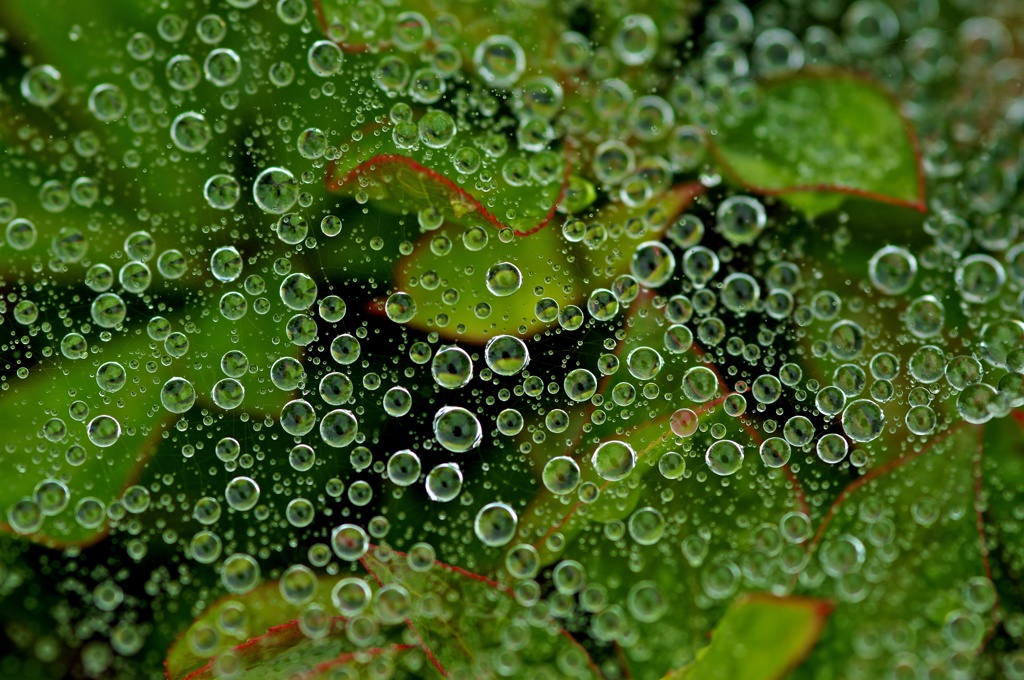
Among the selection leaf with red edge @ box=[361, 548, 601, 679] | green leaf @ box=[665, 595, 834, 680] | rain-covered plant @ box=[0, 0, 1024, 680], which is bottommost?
green leaf @ box=[665, 595, 834, 680]

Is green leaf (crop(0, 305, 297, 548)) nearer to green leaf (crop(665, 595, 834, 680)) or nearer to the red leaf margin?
the red leaf margin

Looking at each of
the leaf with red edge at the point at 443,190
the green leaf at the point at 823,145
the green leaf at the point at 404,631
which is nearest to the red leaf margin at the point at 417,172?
the leaf with red edge at the point at 443,190

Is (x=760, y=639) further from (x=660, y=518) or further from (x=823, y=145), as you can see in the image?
(x=823, y=145)

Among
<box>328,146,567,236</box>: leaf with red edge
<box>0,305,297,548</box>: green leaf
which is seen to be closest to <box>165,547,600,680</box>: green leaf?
<box>0,305,297,548</box>: green leaf

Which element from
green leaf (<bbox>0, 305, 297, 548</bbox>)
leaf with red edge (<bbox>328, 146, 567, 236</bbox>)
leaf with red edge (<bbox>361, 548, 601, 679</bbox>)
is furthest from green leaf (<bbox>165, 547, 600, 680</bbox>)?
leaf with red edge (<bbox>328, 146, 567, 236</bbox>)

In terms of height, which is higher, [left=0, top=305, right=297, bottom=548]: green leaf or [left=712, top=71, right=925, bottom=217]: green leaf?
[left=712, top=71, right=925, bottom=217]: green leaf

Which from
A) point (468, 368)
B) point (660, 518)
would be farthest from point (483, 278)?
point (660, 518)

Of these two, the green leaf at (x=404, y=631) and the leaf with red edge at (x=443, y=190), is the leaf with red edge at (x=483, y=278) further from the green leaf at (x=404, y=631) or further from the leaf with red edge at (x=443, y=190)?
the green leaf at (x=404, y=631)
